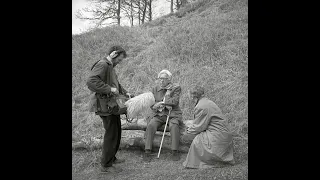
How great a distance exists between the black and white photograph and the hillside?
0.03 m

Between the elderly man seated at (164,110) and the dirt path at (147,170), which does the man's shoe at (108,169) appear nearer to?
the dirt path at (147,170)

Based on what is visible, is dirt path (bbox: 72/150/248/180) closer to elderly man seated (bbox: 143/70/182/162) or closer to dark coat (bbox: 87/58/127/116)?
elderly man seated (bbox: 143/70/182/162)

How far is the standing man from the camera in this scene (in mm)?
4695

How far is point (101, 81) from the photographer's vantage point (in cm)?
471

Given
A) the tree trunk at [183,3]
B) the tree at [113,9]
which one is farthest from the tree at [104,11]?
the tree trunk at [183,3]

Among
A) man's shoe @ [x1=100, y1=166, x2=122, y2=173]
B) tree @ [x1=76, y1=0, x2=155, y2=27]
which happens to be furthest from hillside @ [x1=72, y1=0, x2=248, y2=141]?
man's shoe @ [x1=100, y1=166, x2=122, y2=173]

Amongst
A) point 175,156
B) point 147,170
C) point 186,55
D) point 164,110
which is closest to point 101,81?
point 164,110

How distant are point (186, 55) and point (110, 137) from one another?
5125 millimetres

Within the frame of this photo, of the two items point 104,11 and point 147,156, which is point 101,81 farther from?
point 104,11
